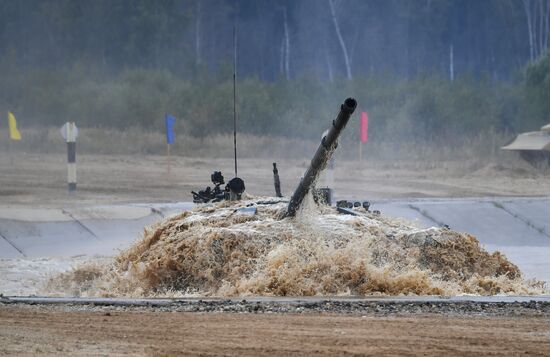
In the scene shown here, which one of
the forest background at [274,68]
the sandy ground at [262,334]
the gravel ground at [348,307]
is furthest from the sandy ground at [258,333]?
the forest background at [274,68]

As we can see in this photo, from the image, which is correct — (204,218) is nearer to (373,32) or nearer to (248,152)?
(248,152)

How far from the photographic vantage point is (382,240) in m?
11.5

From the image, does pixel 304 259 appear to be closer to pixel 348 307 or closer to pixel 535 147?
Result: pixel 348 307

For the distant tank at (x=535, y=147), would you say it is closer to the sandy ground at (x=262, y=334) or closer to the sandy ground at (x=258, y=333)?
the sandy ground at (x=258, y=333)

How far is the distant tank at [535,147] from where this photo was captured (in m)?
33.2

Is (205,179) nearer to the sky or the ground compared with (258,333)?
nearer to the sky

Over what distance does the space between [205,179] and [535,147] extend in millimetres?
9858

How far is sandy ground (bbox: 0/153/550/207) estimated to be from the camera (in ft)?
77.4

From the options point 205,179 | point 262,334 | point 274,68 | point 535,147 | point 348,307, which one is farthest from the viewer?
point 274,68

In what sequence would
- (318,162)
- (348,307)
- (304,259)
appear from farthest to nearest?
(318,162) → (304,259) → (348,307)

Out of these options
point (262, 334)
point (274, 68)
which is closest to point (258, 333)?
point (262, 334)

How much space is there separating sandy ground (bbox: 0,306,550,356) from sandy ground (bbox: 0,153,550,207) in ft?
39.3

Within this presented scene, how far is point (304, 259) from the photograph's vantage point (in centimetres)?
1111

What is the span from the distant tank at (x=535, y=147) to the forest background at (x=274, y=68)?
239 inches
